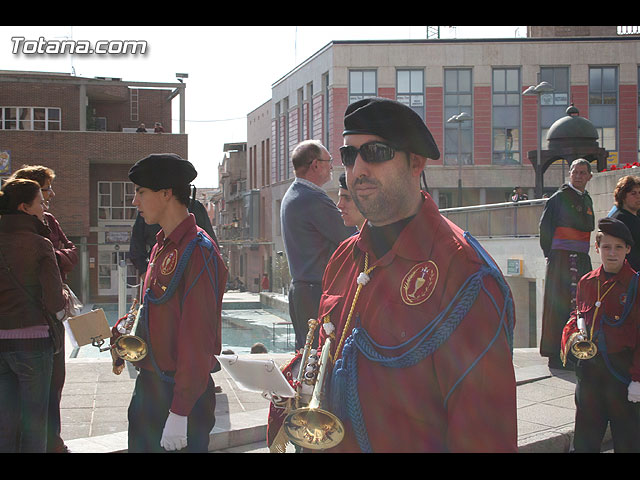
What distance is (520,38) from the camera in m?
45.0

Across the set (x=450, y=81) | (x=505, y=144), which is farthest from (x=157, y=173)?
(x=505, y=144)

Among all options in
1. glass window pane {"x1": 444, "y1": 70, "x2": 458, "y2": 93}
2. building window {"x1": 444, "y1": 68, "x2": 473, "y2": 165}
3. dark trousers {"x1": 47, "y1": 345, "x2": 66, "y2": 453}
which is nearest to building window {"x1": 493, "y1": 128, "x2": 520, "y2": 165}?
building window {"x1": 444, "y1": 68, "x2": 473, "y2": 165}

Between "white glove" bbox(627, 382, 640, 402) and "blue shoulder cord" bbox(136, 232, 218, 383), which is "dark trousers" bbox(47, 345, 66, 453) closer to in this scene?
"blue shoulder cord" bbox(136, 232, 218, 383)

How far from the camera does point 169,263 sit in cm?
378

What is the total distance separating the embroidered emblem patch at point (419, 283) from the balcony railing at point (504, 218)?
13.9 meters

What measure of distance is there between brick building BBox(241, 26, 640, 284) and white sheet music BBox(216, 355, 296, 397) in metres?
42.4

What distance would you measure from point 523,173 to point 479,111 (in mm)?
4635

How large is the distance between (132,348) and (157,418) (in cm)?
37

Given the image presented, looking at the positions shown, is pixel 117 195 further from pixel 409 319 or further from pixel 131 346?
pixel 409 319

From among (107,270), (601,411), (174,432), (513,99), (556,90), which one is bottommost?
(107,270)

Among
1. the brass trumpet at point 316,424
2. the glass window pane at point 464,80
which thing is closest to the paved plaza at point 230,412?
the brass trumpet at point 316,424

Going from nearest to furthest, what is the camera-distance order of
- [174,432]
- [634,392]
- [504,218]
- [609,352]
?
[174,432] → [634,392] → [609,352] → [504,218]

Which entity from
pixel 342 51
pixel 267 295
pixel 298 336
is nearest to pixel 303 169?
pixel 298 336

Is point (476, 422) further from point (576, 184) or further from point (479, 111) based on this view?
point (479, 111)
